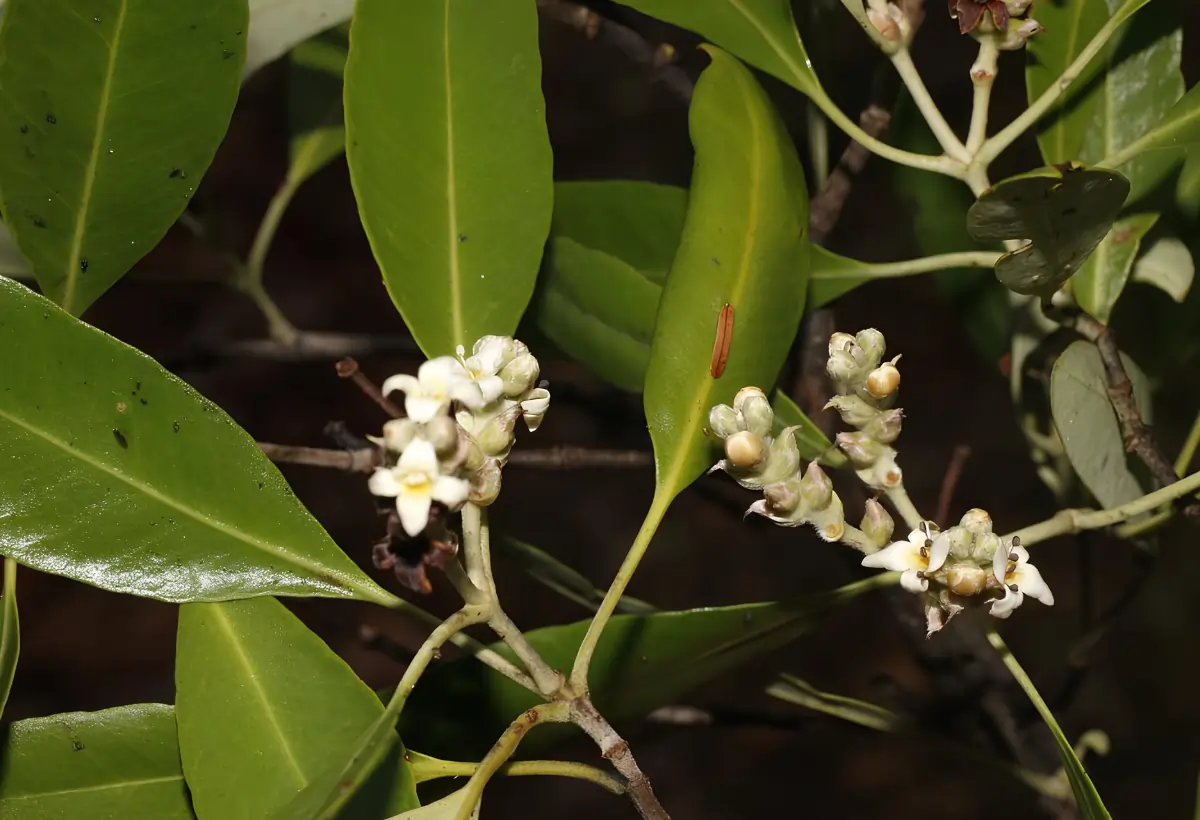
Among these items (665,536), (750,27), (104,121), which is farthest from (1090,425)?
(665,536)

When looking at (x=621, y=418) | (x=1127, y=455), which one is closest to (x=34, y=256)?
(x=621, y=418)

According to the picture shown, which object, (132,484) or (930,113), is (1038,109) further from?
(132,484)

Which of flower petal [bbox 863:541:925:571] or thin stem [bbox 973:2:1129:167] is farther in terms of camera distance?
thin stem [bbox 973:2:1129:167]

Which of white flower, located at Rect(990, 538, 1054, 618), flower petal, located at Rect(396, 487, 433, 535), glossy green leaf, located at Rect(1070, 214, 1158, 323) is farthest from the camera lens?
glossy green leaf, located at Rect(1070, 214, 1158, 323)

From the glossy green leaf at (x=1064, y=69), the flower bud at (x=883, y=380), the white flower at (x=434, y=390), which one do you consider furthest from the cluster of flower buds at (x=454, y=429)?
the glossy green leaf at (x=1064, y=69)

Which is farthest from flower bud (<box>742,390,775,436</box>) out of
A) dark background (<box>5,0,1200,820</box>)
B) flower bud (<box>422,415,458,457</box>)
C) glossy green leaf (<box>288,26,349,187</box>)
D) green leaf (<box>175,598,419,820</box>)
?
dark background (<box>5,0,1200,820</box>)

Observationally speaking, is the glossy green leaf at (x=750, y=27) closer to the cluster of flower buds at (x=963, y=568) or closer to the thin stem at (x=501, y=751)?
the cluster of flower buds at (x=963, y=568)

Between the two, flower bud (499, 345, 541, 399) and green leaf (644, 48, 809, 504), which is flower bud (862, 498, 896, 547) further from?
flower bud (499, 345, 541, 399)
